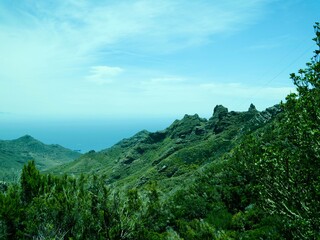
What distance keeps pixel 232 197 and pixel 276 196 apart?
22369mm

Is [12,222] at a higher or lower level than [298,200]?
lower

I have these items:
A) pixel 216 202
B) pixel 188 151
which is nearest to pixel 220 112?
pixel 188 151

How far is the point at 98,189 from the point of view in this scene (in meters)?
22.1

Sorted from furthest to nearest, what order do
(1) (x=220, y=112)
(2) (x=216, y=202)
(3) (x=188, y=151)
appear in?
(1) (x=220, y=112) → (3) (x=188, y=151) → (2) (x=216, y=202)

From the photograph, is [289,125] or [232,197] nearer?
[289,125]

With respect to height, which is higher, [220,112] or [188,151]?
[220,112]

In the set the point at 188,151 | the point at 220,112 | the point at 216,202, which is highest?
the point at 220,112

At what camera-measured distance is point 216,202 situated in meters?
33.6

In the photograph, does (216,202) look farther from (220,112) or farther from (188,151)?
(220,112)

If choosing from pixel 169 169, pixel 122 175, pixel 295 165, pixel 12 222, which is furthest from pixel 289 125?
pixel 122 175

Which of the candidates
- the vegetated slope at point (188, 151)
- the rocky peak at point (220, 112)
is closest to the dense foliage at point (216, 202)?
the vegetated slope at point (188, 151)

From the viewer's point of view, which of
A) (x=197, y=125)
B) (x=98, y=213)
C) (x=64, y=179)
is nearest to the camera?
(x=98, y=213)

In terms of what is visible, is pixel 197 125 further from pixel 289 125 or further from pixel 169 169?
pixel 289 125

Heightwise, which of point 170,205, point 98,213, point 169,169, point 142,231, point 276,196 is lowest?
point 169,169
